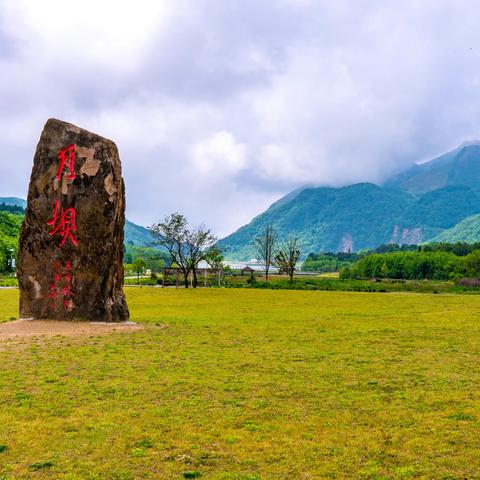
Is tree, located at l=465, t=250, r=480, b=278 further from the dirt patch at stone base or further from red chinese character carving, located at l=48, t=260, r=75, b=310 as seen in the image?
red chinese character carving, located at l=48, t=260, r=75, b=310

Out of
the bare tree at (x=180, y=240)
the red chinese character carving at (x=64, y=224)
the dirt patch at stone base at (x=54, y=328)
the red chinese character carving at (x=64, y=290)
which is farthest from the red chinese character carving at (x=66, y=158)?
the bare tree at (x=180, y=240)

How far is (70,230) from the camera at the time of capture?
55.8ft

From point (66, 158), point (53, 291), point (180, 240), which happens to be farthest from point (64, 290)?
point (180, 240)

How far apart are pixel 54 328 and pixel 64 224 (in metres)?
3.50

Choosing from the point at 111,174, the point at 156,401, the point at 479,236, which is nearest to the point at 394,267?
the point at 111,174

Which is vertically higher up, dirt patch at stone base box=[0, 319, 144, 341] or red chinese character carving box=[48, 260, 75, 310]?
red chinese character carving box=[48, 260, 75, 310]

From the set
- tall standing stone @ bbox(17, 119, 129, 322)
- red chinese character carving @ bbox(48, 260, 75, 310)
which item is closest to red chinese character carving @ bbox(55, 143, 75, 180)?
tall standing stone @ bbox(17, 119, 129, 322)

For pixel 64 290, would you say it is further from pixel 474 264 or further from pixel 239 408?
pixel 474 264

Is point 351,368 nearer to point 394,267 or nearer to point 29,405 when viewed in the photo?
point 29,405

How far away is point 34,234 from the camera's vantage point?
1725 centimetres

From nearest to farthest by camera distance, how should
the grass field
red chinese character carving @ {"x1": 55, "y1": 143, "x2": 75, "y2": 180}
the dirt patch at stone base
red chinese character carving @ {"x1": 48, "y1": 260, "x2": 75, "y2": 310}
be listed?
the grass field, the dirt patch at stone base, red chinese character carving @ {"x1": 48, "y1": 260, "x2": 75, "y2": 310}, red chinese character carving @ {"x1": 55, "y1": 143, "x2": 75, "y2": 180}

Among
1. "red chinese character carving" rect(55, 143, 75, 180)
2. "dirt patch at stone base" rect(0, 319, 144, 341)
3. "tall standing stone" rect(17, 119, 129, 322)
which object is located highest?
"red chinese character carving" rect(55, 143, 75, 180)

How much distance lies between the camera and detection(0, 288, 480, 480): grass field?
18.9ft

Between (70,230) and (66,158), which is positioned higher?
(66,158)
